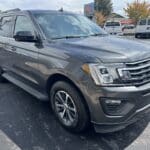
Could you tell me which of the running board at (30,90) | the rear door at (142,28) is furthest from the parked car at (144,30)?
the running board at (30,90)

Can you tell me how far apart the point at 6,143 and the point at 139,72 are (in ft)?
6.61

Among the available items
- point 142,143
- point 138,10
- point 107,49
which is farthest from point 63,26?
point 138,10

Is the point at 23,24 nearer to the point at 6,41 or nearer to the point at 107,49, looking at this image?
the point at 6,41

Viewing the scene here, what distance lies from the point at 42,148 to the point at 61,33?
1928 millimetres

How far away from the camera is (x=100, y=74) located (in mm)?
3107

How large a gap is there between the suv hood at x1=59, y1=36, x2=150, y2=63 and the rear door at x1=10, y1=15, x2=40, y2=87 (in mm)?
591

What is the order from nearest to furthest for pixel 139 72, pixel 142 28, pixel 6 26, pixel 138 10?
pixel 139 72, pixel 6 26, pixel 142 28, pixel 138 10

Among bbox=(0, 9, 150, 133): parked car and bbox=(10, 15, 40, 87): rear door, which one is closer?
bbox=(0, 9, 150, 133): parked car

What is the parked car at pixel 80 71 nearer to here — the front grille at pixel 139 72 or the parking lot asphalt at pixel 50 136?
the front grille at pixel 139 72

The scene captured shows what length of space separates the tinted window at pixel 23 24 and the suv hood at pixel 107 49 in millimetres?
781

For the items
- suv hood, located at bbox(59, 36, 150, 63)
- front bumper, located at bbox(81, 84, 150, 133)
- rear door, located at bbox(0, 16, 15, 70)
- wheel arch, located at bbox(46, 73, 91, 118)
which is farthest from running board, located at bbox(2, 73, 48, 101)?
front bumper, located at bbox(81, 84, 150, 133)

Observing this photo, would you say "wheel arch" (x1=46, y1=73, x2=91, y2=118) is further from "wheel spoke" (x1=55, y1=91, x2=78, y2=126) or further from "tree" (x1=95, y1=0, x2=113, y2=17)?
"tree" (x1=95, y1=0, x2=113, y2=17)

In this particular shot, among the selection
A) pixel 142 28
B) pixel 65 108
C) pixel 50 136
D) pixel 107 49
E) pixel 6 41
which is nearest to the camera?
pixel 107 49

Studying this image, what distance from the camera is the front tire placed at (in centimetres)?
340
